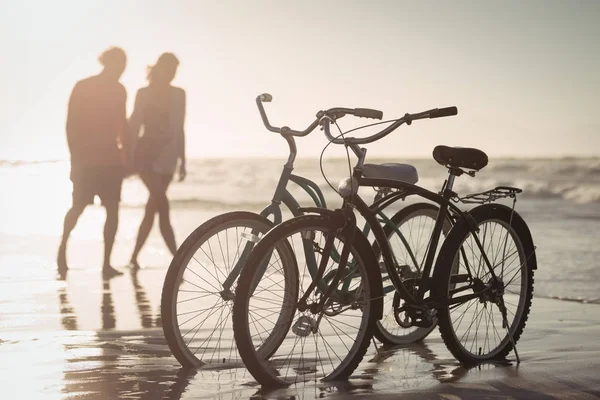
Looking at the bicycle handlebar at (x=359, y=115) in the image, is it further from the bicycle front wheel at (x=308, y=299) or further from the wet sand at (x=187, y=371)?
the wet sand at (x=187, y=371)

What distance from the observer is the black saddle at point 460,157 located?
5.81 metres

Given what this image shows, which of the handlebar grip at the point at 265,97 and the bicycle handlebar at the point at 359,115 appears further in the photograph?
the handlebar grip at the point at 265,97

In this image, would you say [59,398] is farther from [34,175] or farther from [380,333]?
[34,175]

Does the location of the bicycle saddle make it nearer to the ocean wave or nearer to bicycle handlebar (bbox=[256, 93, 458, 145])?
bicycle handlebar (bbox=[256, 93, 458, 145])

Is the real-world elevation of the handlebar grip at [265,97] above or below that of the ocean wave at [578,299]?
above

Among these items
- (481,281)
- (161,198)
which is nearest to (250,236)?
(481,281)

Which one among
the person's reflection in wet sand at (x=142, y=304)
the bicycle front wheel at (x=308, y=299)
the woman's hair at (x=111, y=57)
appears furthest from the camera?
the woman's hair at (x=111, y=57)

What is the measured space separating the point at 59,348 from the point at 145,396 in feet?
5.52

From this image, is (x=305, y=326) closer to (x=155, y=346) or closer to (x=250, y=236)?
(x=250, y=236)

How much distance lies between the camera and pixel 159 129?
37.0 feet

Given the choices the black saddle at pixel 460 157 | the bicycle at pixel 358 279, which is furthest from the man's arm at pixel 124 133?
the black saddle at pixel 460 157

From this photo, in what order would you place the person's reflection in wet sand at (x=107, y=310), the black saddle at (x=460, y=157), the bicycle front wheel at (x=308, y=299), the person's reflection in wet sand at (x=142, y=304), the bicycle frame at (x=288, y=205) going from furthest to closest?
the person's reflection in wet sand at (x=142, y=304) < the person's reflection in wet sand at (x=107, y=310) < the black saddle at (x=460, y=157) < the bicycle frame at (x=288, y=205) < the bicycle front wheel at (x=308, y=299)

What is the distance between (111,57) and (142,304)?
3599 mm

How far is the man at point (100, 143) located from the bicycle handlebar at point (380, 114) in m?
6.19
